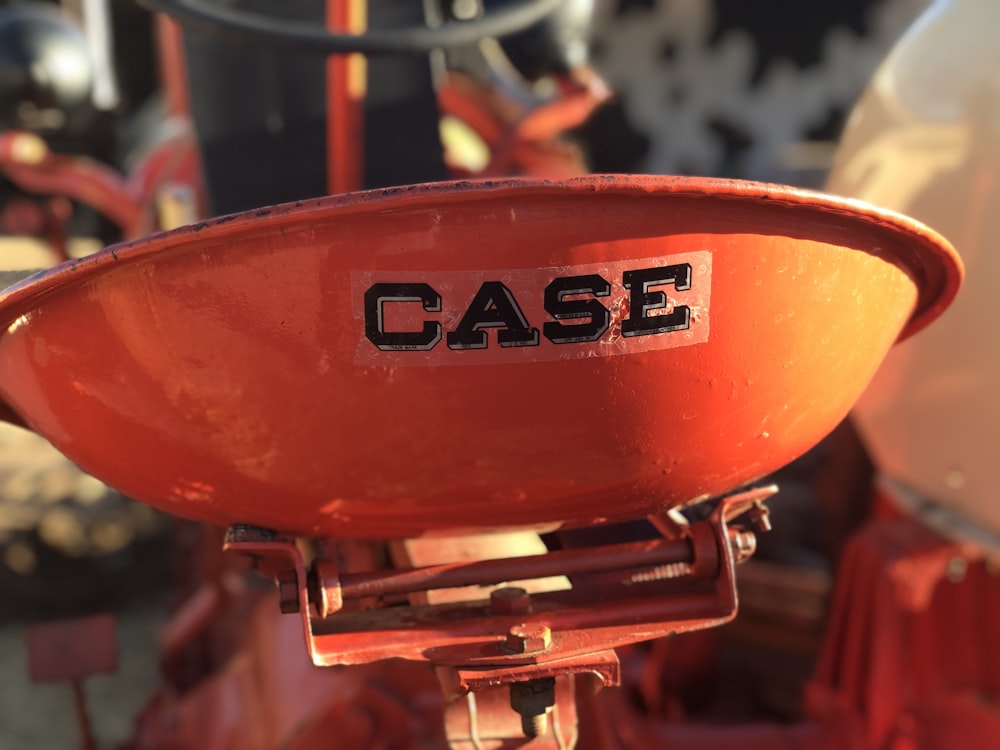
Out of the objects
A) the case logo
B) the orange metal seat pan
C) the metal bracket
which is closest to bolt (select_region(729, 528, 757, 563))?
the metal bracket

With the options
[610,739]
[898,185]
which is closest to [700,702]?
[610,739]

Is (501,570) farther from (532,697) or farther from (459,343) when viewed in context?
(459,343)

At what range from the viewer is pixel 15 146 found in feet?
6.78

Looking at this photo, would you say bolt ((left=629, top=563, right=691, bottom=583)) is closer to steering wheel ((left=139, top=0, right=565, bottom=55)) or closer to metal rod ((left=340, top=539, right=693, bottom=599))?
metal rod ((left=340, top=539, right=693, bottom=599))

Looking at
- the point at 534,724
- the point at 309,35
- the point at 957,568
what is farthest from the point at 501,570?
the point at 957,568

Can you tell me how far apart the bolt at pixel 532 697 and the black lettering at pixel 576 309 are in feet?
0.97

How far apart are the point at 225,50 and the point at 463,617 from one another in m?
0.95

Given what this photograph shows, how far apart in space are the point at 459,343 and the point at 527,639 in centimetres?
24

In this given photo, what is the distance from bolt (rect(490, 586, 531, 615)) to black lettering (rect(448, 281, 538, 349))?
9.4 inches

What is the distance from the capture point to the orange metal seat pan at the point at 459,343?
23.3 inches

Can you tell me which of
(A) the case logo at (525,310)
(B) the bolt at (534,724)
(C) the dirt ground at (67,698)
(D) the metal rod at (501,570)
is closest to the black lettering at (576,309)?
(A) the case logo at (525,310)

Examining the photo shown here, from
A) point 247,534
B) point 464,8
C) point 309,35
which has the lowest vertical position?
point 247,534

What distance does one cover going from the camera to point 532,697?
0.76 meters

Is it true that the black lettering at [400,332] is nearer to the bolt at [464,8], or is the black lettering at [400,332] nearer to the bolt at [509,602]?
the bolt at [509,602]
